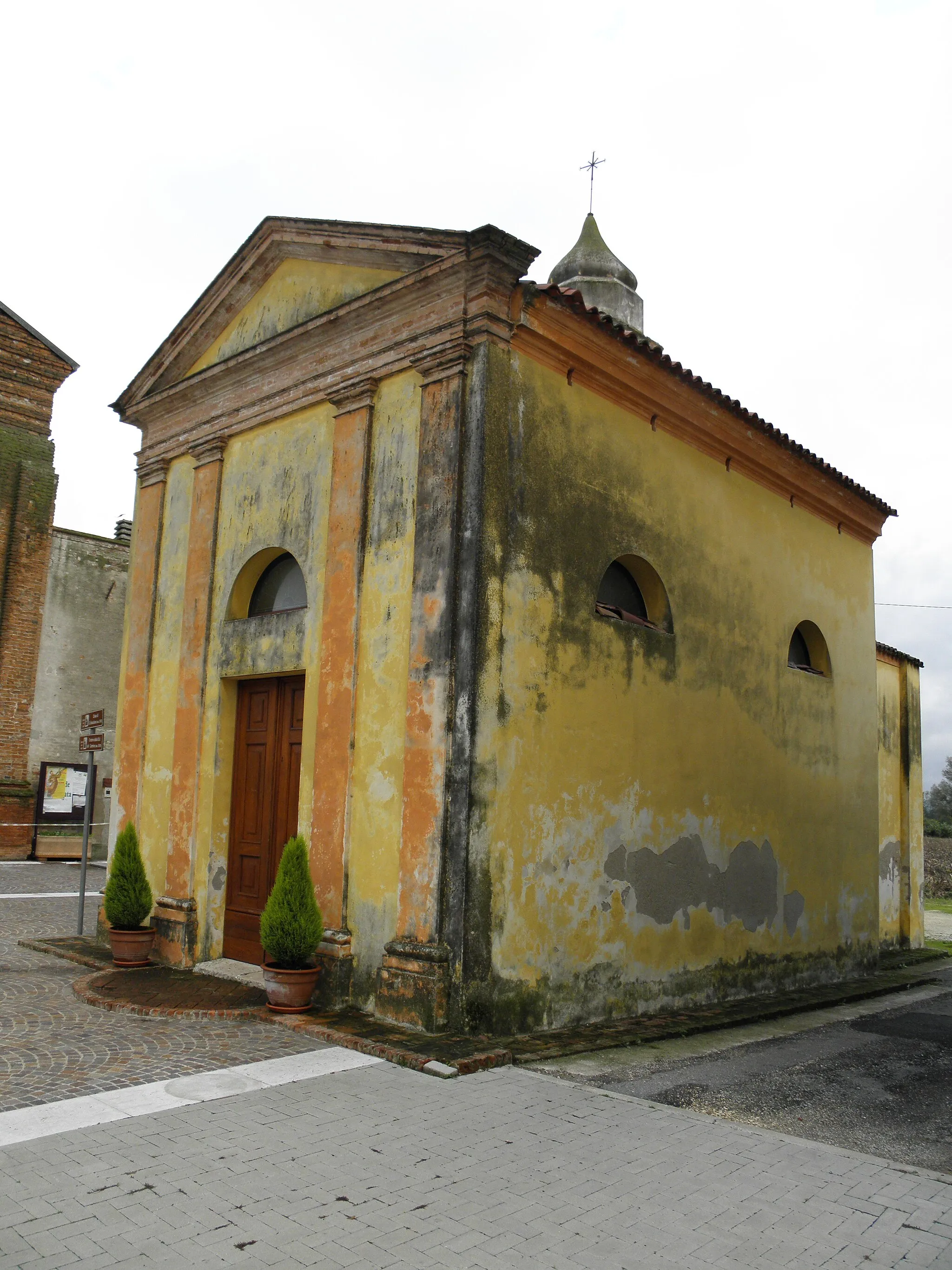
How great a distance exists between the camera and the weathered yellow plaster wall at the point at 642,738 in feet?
24.6

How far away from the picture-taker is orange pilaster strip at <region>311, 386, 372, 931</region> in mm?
7977

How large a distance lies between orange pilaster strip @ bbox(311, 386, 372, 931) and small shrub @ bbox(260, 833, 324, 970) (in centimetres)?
38

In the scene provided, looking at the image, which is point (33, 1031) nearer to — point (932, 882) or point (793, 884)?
point (793, 884)

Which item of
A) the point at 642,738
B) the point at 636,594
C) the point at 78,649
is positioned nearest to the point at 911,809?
the point at 636,594

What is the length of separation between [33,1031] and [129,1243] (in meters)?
3.63

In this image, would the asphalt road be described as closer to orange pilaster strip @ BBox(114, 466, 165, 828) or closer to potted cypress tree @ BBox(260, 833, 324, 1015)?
potted cypress tree @ BBox(260, 833, 324, 1015)

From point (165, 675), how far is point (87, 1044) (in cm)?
458

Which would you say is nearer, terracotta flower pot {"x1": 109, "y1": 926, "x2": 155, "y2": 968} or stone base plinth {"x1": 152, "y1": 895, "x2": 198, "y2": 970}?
terracotta flower pot {"x1": 109, "y1": 926, "x2": 155, "y2": 968}

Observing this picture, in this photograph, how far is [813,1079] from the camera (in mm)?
7012

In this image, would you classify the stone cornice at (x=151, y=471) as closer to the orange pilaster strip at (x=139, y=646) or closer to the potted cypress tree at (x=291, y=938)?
the orange pilaster strip at (x=139, y=646)

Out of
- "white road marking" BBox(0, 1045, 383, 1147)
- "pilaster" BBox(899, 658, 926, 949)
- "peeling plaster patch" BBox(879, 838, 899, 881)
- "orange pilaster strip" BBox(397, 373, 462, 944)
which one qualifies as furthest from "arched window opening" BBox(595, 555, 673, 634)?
"pilaster" BBox(899, 658, 926, 949)

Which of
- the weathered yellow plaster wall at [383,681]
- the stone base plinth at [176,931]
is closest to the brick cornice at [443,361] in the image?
the weathered yellow plaster wall at [383,681]

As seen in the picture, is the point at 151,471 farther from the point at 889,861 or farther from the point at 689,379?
the point at 889,861

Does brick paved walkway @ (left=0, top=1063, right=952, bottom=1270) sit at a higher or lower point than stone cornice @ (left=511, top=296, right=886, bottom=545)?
lower
